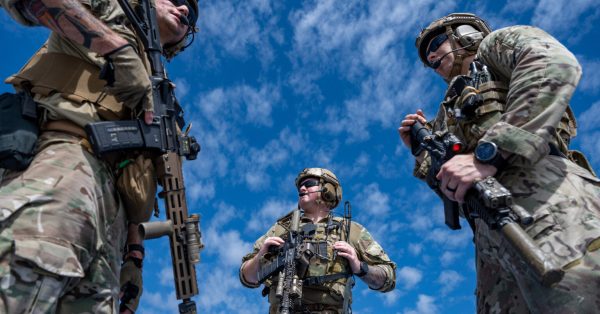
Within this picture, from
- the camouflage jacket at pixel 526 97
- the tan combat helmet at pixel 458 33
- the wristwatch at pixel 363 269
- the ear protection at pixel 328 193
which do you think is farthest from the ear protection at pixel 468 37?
the ear protection at pixel 328 193

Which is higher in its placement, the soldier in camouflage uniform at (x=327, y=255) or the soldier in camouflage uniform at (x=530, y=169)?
the soldier in camouflage uniform at (x=327, y=255)

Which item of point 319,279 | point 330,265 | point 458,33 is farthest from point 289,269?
point 458,33

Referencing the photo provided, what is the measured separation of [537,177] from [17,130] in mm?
3128

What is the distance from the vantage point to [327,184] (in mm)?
8414

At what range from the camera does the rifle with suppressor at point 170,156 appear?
3.66 metres

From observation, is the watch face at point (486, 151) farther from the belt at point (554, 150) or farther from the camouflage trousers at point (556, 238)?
the belt at point (554, 150)

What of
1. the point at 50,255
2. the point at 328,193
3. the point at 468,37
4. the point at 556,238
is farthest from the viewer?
the point at 328,193

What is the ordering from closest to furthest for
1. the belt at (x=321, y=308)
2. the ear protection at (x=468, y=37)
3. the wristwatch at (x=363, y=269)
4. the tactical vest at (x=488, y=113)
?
the tactical vest at (x=488, y=113), the ear protection at (x=468, y=37), the belt at (x=321, y=308), the wristwatch at (x=363, y=269)

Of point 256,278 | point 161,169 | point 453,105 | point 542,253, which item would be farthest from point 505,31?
point 256,278

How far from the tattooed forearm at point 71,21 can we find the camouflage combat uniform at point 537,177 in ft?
8.13

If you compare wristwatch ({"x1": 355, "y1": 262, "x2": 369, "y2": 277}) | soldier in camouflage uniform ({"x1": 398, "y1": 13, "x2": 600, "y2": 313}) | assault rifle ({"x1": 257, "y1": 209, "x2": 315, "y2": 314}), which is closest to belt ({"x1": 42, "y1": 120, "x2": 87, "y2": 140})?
soldier in camouflage uniform ({"x1": 398, "y1": 13, "x2": 600, "y2": 313})

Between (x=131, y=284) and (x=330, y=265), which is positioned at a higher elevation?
(x=330, y=265)

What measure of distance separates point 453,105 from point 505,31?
66cm

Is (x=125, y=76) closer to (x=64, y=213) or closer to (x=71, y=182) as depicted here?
(x=71, y=182)
